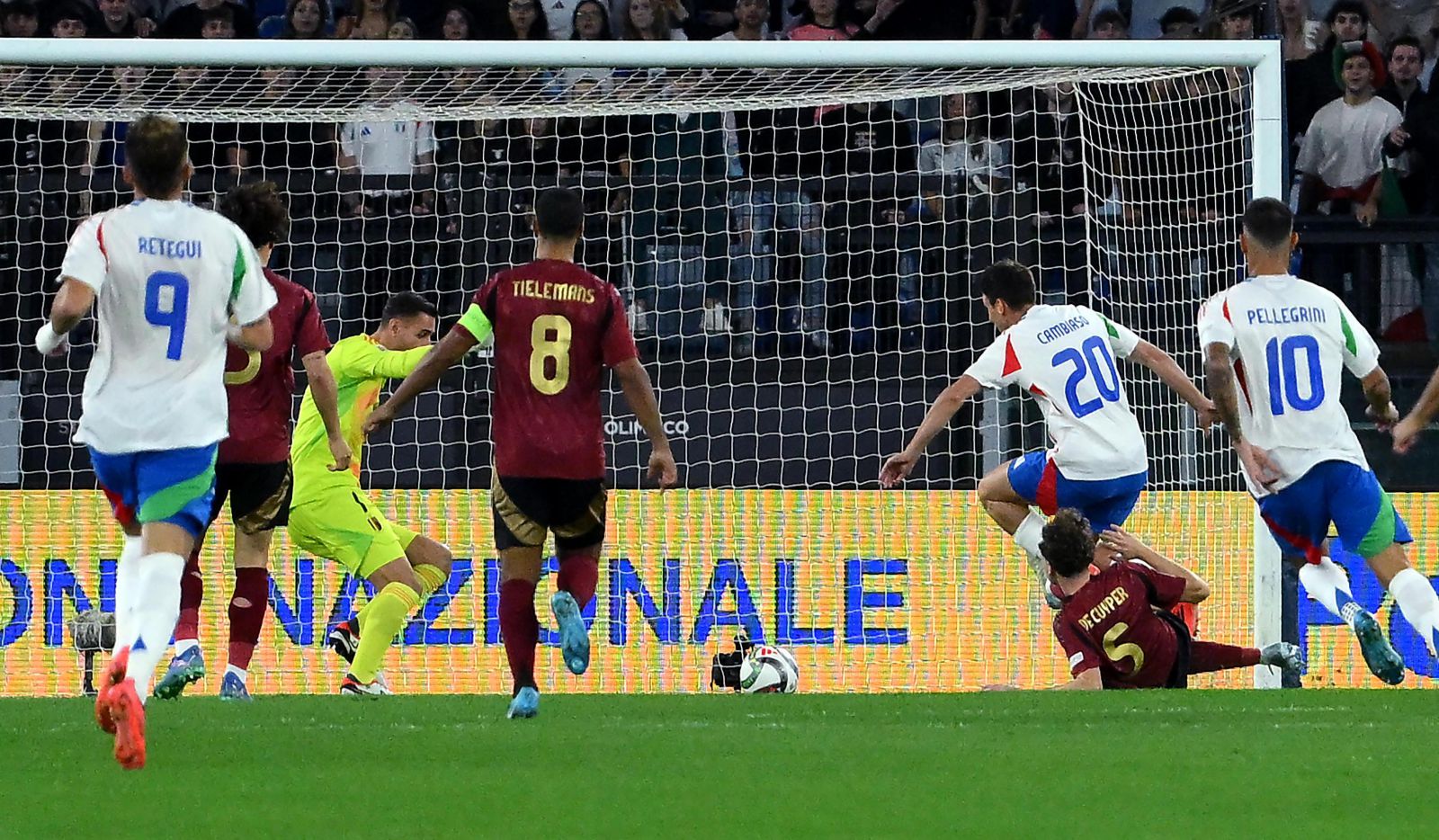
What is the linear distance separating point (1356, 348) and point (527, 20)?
23.3ft

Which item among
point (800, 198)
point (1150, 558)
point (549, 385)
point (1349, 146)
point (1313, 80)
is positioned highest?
point (1313, 80)

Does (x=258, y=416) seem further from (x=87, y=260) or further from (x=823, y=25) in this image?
(x=823, y=25)

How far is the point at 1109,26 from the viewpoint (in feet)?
48.8

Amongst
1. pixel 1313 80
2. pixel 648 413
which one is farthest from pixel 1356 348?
pixel 1313 80

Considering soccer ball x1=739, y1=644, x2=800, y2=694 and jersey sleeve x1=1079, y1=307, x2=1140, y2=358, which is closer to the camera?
jersey sleeve x1=1079, y1=307, x2=1140, y2=358

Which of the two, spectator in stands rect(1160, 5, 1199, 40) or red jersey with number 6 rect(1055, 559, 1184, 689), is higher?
spectator in stands rect(1160, 5, 1199, 40)

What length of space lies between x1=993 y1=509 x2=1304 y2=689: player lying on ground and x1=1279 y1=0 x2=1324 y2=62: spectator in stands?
20.2 ft

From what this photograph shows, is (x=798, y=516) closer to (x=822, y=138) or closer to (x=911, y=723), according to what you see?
(x=822, y=138)

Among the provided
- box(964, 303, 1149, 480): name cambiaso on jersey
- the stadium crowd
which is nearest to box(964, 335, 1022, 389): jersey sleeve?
box(964, 303, 1149, 480): name cambiaso on jersey

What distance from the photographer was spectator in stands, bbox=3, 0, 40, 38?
13922mm

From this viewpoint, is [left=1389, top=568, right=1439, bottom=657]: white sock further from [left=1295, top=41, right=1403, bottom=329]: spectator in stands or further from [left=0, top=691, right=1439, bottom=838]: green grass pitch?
[left=1295, top=41, right=1403, bottom=329]: spectator in stands

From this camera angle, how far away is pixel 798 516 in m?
11.6

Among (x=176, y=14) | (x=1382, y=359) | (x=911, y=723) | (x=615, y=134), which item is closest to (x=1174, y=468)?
(x=1382, y=359)

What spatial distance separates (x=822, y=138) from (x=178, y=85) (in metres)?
3.65
